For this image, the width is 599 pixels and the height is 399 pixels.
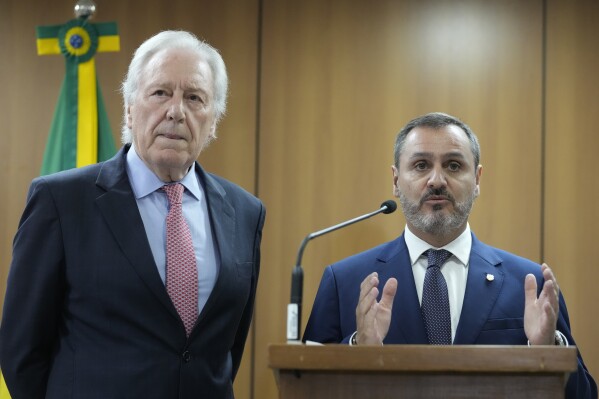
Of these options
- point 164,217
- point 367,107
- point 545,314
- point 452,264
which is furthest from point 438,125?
point 367,107

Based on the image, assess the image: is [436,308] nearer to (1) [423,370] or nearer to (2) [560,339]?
(2) [560,339]

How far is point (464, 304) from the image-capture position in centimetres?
270

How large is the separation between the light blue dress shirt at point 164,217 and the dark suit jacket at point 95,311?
45 millimetres

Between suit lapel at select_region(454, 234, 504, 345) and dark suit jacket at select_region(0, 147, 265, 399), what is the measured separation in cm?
73

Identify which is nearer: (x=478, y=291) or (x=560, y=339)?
(x=560, y=339)

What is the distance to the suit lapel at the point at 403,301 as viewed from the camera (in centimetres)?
269

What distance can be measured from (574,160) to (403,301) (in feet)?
7.19

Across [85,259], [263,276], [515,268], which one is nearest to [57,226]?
[85,259]

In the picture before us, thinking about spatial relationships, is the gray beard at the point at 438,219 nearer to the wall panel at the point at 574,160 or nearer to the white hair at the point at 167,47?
the white hair at the point at 167,47

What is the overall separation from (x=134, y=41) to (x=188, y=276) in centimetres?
272

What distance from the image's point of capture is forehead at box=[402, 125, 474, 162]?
9.53 ft

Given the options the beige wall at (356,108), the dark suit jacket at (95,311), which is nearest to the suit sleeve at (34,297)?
the dark suit jacket at (95,311)

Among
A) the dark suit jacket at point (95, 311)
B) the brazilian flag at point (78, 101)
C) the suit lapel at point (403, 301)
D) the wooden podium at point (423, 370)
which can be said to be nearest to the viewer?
the wooden podium at point (423, 370)

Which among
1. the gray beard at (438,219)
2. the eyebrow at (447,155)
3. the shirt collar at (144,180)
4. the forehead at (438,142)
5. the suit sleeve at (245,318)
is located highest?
the forehead at (438,142)
